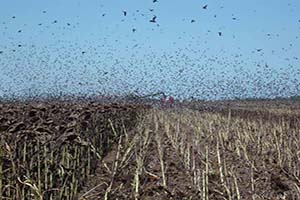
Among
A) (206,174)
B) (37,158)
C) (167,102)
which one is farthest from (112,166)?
(167,102)

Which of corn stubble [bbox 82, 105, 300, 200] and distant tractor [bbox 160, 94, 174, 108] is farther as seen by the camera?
distant tractor [bbox 160, 94, 174, 108]

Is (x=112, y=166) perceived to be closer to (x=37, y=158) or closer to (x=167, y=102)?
(x=37, y=158)

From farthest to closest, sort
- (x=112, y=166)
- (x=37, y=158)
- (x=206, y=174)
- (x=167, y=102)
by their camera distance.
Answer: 1. (x=167, y=102)
2. (x=112, y=166)
3. (x=37, y=158)
4. (x=206, y=174)

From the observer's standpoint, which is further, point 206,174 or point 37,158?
point 37,158

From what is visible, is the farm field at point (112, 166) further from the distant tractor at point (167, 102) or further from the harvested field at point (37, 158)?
the distant tractor at point (167, 102)

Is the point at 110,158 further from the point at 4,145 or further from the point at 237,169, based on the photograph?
the point at 4,145

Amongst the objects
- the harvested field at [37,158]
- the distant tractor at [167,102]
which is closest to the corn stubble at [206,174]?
the harvested field at [37,158]

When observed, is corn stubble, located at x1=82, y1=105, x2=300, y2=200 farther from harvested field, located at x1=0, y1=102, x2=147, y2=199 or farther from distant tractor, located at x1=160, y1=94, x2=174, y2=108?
distant tractor, located at x1=160, y1=94, x2=174, y2=108

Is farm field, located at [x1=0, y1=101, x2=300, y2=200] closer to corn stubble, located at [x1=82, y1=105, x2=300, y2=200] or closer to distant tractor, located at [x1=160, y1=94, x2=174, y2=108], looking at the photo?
corn stubble, located at [x1=82, y1=105, x2=300, y2=200]

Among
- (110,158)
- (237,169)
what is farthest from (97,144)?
(237,169)

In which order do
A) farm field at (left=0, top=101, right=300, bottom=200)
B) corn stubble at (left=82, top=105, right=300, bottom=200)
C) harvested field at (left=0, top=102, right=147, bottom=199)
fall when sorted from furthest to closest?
corn stubble at (left=82, top=105, right=300, bottom=200) < farm field at (left=0, top=101, right=300, bottom=200) < harvested field at (left=0, top=102, right=147, bottom=199)

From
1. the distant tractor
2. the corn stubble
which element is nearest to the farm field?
the corn stubble

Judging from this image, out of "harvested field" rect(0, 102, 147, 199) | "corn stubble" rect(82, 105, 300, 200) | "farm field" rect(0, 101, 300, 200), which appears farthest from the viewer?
"corn stubble" rect(82, 105, 300, 200)

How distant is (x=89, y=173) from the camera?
8820mm
